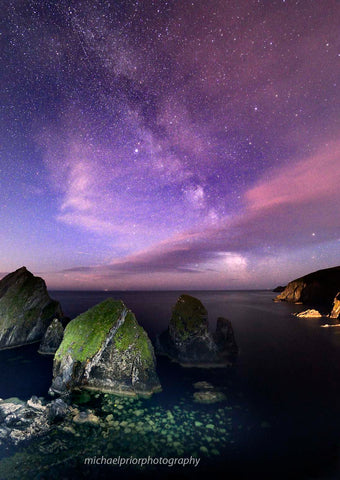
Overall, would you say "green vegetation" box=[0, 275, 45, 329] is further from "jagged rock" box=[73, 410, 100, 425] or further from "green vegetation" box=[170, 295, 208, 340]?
"jagged rock" box=[73, 410, 100, 425]

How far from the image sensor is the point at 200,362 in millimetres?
A: 23000

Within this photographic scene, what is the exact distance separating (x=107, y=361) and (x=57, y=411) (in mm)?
4451

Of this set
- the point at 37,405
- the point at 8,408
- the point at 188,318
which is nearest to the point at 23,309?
the point at 8,408

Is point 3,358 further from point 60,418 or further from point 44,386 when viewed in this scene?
point 60,418

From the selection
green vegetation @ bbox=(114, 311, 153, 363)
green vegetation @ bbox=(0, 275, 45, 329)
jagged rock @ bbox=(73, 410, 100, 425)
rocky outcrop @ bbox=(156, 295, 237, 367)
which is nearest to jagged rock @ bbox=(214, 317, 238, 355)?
rocky outcrop @ bbox=(156, 295, 237, 367)

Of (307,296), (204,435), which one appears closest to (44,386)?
(204,435)

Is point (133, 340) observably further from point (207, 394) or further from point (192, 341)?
point (192, 341)

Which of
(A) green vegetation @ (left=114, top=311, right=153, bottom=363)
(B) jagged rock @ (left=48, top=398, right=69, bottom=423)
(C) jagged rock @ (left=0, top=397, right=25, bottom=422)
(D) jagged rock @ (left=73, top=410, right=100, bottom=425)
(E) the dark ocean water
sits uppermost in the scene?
(A) green vegetation @ (left=114, top=311, right=153, bottom=363)

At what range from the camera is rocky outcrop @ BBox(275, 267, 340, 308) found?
95.5m

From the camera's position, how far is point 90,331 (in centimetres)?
1766

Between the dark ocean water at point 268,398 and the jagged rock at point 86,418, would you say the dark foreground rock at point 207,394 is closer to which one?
the dark ocean water at point 268,398

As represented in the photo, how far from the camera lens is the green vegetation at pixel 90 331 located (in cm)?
1658

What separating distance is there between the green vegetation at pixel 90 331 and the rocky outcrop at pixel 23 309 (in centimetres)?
1572

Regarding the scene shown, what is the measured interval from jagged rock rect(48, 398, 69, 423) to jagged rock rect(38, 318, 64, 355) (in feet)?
50.2
